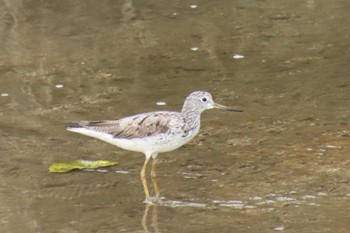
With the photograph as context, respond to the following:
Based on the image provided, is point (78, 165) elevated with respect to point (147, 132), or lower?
lower

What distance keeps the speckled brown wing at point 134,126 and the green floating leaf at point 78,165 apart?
41 centimetres

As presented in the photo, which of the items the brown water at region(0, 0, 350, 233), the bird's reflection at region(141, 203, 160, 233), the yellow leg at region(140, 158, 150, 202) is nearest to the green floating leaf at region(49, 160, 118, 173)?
the brown water at region(0, 0, 350, 233)

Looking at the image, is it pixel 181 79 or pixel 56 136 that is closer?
pixel 56 136

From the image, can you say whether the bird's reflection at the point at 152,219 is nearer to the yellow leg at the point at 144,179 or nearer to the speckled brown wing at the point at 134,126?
the yellow leg at the point at 144,179

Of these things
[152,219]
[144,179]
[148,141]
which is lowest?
[152,219]

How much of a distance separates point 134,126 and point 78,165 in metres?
0.68

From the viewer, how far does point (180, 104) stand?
405 inches

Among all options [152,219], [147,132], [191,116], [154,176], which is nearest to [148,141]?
[147,132]

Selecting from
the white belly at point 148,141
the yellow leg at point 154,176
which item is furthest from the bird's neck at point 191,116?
the yellow leg at point 154,176

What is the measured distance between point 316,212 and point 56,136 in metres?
2.91

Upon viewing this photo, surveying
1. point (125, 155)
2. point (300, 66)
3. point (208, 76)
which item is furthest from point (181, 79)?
point (125, 155)

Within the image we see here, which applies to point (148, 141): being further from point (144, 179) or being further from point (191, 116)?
point (191, 116)

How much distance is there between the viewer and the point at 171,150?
28.6ft

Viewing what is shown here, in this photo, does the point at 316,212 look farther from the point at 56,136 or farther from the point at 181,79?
the point at 181,79
